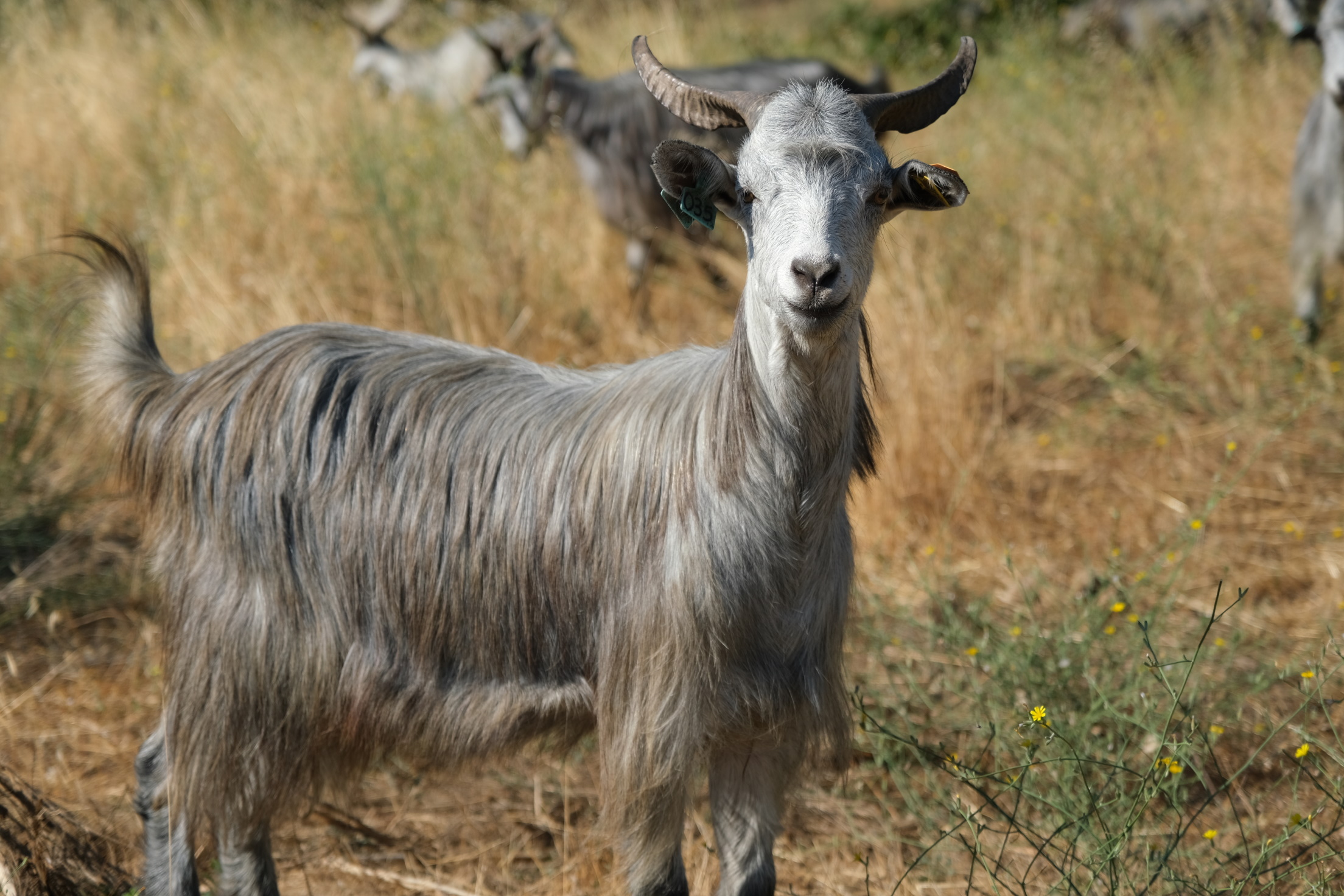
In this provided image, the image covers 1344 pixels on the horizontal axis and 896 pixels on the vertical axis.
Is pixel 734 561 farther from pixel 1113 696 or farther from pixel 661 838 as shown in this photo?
pixel 1113 696

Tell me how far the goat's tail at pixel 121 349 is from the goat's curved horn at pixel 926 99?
2.17 m

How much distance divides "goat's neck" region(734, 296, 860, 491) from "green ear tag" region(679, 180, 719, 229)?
0.90ft

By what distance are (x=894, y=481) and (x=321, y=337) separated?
9.38 feet

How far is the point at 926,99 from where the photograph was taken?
9.83 ft

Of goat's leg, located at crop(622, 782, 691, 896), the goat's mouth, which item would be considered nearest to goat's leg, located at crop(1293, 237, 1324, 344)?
the goat's mouth

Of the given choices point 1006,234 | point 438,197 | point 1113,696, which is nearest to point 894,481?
point 1113,696

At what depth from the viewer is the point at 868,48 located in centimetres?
1320

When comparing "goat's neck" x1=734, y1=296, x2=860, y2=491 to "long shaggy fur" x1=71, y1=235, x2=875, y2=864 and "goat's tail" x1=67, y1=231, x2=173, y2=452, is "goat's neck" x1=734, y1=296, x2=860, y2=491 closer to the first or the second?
"long shaggy fur" x1=71, y1=235, x2=875, y2=864

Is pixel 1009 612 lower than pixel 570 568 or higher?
lower

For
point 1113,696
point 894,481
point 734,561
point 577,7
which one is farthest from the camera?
point 577,7

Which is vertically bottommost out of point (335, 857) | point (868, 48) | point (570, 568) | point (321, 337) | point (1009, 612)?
point (335, 857)

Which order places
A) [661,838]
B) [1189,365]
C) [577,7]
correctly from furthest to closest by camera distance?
[577,7] → [1189,365] → [661,838]

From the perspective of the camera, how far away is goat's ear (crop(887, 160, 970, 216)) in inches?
110

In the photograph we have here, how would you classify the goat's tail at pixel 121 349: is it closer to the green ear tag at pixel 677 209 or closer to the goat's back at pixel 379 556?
the goat's back at pixel 379 556
